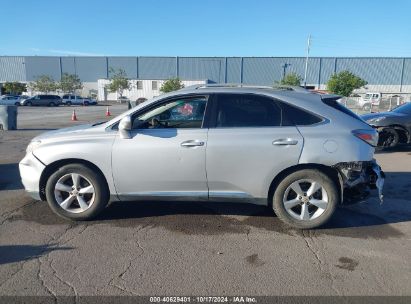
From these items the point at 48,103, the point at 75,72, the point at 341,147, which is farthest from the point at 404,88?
the point at 341,147

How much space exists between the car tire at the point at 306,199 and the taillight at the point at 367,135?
0.62 m

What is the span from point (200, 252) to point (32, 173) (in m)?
2.41

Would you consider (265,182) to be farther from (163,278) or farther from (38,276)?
(38,276)

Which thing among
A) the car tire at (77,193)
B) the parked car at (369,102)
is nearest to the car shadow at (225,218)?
the car tire at (77,193)

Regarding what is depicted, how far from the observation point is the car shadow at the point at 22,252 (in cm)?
354

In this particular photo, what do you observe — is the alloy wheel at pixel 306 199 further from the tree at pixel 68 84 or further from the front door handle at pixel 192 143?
the tree at pixel 68 84

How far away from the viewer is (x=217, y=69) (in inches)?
3238

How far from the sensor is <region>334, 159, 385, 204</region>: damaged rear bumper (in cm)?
412

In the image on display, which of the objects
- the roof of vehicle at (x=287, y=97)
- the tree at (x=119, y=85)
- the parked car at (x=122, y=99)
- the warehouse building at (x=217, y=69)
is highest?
the warehouse building at (x=217, y=69)

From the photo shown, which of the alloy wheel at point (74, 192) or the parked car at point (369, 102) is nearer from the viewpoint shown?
the alloy wheel at point (74, 192)

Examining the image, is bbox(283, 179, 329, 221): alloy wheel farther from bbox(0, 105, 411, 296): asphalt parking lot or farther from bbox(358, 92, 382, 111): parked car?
bbox(358, 92, 382, 111): parked car

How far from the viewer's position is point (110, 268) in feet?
11.1

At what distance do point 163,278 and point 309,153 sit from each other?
7.15 feet

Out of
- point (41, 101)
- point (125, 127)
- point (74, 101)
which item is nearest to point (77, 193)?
point (125, 127)
